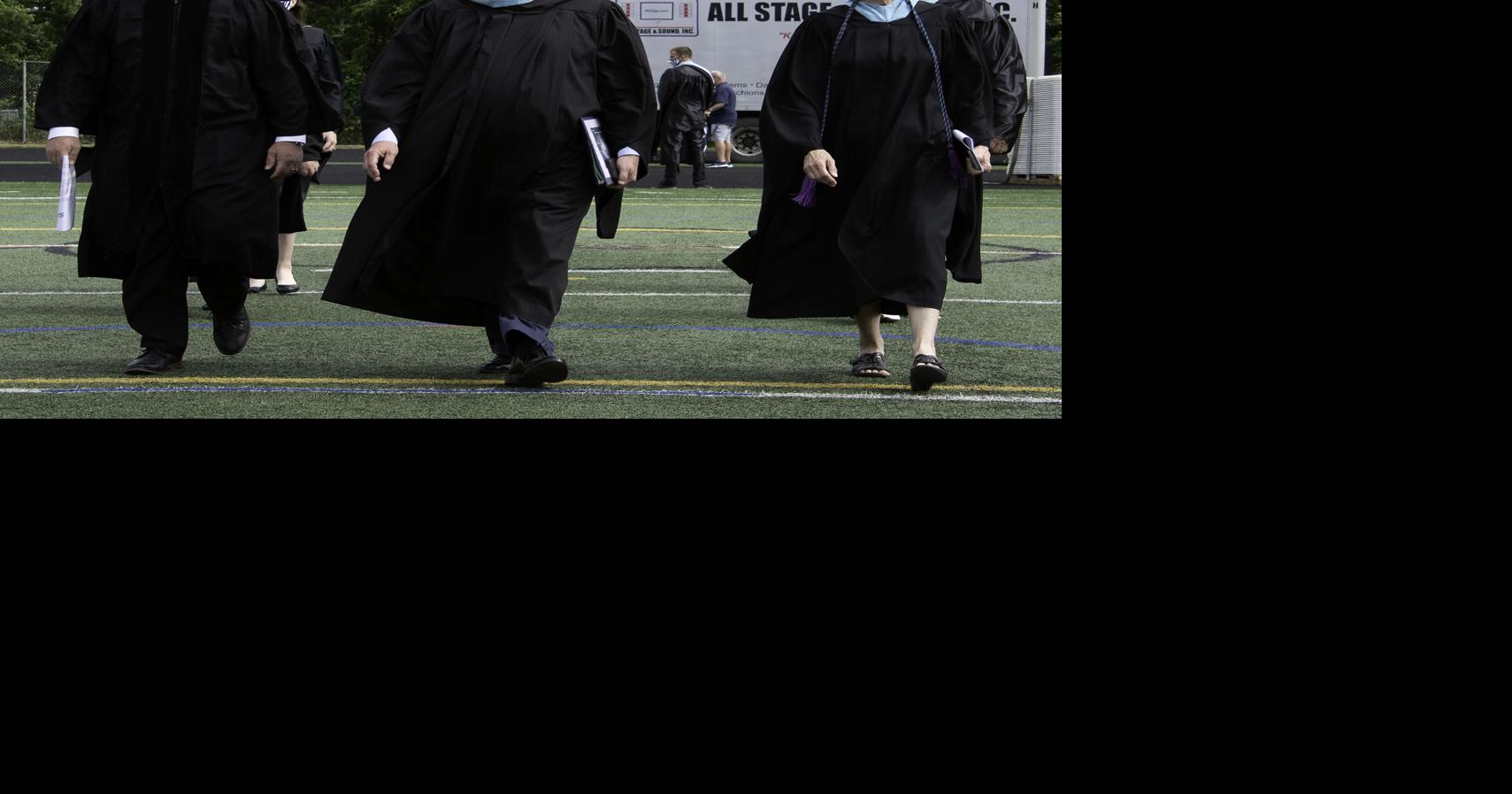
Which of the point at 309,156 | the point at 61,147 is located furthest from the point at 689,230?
the point at 61,147

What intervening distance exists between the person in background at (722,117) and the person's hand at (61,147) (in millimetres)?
18737

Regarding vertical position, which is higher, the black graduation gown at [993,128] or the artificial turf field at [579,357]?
the black graduation gown at [993,128]

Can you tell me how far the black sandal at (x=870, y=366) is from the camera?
736cm

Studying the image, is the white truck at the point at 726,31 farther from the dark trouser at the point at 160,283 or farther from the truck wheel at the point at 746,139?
the dark trouser at the point at 160,283

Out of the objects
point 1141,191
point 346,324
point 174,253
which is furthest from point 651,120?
point 1141,191

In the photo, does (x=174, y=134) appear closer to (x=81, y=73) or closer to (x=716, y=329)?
(x=81, y=73)

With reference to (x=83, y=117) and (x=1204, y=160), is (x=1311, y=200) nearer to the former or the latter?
(x=1204, y=160)

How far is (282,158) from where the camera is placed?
725 cm

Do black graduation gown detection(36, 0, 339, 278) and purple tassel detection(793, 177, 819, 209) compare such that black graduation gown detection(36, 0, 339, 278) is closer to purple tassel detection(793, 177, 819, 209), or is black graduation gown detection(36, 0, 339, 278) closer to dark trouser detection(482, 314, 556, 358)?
dark trouser detection(482, 314, 556, 358)

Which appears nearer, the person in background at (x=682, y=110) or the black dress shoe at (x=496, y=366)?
the black dress shoe at (x=496, y=366)

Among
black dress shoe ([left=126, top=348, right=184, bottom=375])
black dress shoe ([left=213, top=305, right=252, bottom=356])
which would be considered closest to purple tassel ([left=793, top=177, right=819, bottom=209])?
black dress shoe ([left=213, top=305, right=252, bottom=356])

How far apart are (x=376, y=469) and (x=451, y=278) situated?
12.4 ft

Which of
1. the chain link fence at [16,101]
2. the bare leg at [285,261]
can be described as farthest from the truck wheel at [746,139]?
the bare leg at [285,261]

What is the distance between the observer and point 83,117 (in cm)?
709
